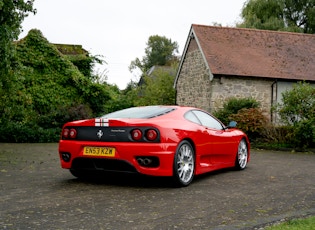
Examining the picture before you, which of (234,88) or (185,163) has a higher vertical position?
(234,88)

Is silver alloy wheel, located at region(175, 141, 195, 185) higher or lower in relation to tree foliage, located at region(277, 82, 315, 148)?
lower

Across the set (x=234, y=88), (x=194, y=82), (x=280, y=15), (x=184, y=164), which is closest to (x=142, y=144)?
(x=184, y=164)

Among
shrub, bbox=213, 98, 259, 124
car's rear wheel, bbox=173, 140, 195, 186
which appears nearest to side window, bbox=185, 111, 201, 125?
car's rear wheel, bbox=173, 140, 195, 186

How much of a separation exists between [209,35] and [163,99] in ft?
23.3

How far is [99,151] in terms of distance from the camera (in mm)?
6473

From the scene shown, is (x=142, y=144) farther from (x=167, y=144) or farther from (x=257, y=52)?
(x=257, y=52)

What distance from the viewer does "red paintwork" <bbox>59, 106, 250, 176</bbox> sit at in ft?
20.6

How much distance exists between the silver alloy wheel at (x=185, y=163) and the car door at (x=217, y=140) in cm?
79

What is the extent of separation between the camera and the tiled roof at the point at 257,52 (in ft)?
79.6

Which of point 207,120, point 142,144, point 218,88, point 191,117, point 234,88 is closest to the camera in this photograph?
point 142,144

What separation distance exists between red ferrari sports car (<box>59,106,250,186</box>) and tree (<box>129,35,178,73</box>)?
2771 inches

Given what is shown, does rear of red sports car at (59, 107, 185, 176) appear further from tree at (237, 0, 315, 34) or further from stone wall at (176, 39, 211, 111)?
tree at (237, 0, 315, 34)

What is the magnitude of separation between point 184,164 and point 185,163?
1.0 inches

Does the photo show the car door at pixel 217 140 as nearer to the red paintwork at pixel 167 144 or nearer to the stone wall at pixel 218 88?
the red paintwork at pixel 167 144
